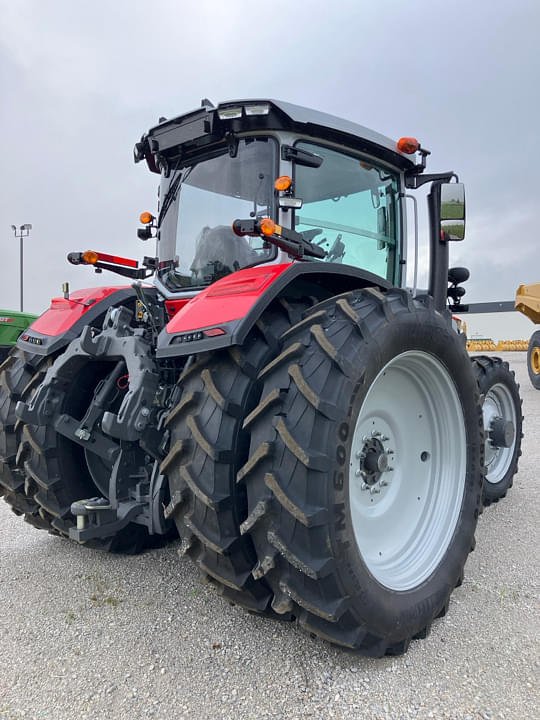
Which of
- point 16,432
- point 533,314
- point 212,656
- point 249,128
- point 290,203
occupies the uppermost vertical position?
point 249,128

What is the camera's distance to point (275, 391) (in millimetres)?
1629

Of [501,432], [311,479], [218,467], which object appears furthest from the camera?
[501,432]

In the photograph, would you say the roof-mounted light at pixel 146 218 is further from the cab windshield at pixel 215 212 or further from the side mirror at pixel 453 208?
the side mirror at pixel 453 208

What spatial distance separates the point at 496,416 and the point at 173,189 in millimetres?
2862

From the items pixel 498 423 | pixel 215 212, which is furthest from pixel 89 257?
pixel 498 423

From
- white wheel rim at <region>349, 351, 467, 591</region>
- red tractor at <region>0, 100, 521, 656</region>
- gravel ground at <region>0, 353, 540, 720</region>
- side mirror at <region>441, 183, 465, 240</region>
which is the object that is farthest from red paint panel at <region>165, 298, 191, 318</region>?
side mirror at <region>441, 183, 465, 240</region>

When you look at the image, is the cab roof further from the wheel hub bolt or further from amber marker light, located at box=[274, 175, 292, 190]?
the wheel hub bolt

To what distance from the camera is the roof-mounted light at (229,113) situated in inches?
85.7

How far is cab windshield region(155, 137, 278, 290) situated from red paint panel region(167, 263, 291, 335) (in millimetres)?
382

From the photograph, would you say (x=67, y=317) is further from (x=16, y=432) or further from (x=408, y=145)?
(x=408, y=145)

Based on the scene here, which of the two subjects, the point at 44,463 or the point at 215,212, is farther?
the point at 215,212

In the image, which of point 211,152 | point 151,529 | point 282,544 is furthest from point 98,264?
point 282,544

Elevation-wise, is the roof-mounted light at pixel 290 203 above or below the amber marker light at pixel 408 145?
below

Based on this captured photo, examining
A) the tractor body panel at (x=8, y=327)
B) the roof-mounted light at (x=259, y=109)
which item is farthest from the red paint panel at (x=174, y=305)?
the tractor body panel at (x=8, y=327)
